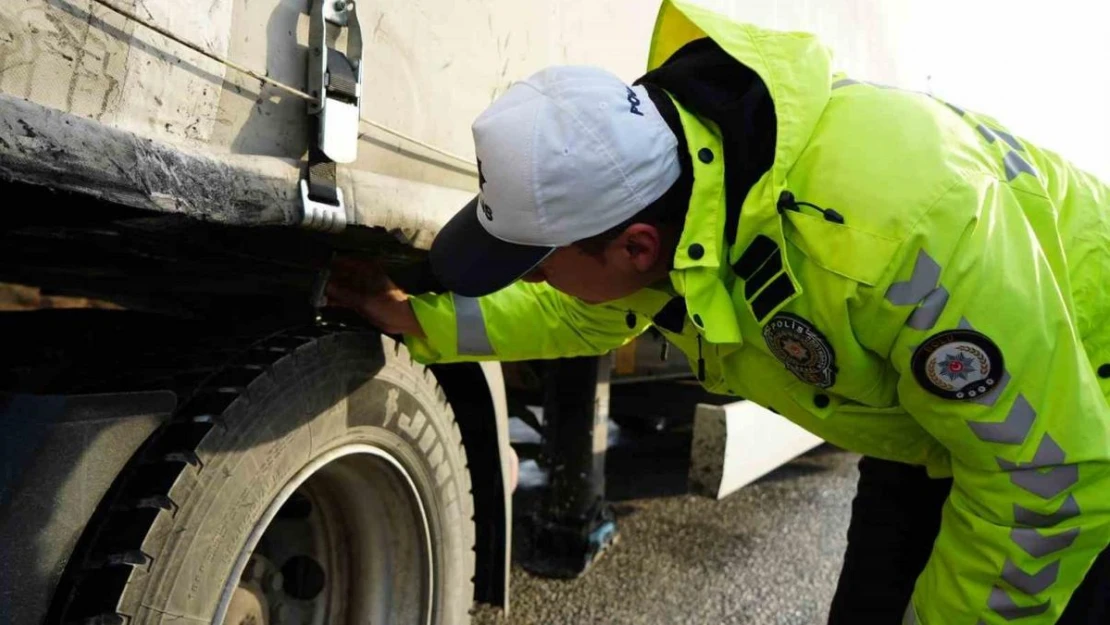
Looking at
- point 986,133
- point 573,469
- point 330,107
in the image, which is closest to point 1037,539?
point 986,133

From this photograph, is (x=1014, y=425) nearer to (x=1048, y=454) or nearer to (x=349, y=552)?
(x=1048, y=454)

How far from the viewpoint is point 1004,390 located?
120 cm

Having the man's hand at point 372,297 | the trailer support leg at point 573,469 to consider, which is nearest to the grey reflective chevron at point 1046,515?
the man's hand at point 372,297

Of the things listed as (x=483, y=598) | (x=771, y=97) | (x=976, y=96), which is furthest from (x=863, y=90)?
(x=976, y=96)

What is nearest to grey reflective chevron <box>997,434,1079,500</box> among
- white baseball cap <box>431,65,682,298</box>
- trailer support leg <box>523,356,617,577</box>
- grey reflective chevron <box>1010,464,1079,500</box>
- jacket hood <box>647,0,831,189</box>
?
grey reflective chevron <box>1010,464,1079,500</box>

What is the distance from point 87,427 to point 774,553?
3.36 m

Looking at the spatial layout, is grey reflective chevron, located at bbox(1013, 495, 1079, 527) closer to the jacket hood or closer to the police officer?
the police officer

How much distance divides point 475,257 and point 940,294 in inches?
29.3

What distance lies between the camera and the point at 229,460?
143cm

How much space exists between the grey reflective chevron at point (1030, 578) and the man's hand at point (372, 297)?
3.84 feet

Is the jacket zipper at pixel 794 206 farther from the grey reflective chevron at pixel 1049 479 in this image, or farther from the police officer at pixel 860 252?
the grey reflective chevron at pixel 1049 479

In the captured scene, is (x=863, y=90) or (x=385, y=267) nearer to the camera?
(x=863, y=90)

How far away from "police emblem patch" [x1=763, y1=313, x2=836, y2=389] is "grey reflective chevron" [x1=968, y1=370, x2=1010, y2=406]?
8.4 inches

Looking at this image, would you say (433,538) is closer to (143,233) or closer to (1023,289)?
(143,233)
